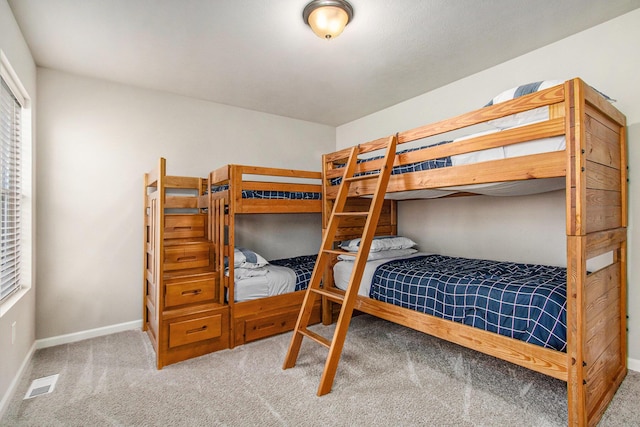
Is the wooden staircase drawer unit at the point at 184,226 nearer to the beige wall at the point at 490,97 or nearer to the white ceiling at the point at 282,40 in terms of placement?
the white ceiling at the point at 282,40

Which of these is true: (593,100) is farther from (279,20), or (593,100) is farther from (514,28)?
(279,20)

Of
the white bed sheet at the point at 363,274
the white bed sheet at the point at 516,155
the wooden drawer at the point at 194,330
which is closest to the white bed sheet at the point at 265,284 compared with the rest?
the wooden drawer at the point at 194,330

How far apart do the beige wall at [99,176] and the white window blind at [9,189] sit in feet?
1.26

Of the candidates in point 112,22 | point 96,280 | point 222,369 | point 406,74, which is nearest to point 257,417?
point 222,369

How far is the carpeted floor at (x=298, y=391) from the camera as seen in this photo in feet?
5.78

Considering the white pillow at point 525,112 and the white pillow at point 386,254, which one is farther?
the white pillow at point 386,254

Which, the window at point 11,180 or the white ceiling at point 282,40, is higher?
the white ceiling at point 282,40

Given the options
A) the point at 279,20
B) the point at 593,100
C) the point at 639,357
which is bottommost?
the point at 639,357

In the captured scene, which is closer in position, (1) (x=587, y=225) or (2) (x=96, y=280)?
(1) (x=587, y=225)

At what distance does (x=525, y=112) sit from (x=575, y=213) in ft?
2.04

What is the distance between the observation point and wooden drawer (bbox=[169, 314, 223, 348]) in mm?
2424

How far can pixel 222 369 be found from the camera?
2.33m

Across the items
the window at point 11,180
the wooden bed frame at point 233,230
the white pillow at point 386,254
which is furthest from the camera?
the white pillow at point 386,254

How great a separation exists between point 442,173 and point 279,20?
148 cm
